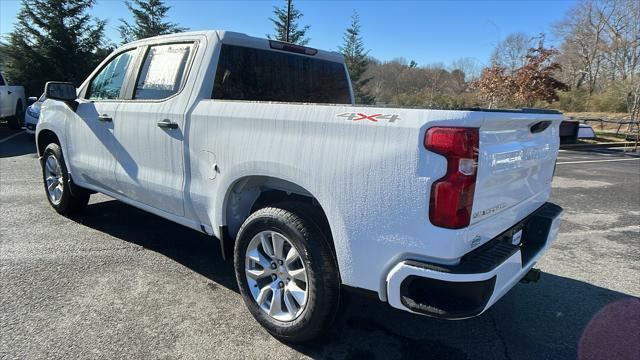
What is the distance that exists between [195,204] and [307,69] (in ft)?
5.33

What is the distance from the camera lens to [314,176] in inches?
92.4

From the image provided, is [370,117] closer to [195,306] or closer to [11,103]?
[195,306]

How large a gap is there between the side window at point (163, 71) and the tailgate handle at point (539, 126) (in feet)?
8.21

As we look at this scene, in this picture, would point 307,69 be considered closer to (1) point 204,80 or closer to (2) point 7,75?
(1) point 204,80

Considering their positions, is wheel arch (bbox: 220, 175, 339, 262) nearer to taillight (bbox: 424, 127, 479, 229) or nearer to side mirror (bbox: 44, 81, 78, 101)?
taillight (bbox: 424, 127, 479, 229)

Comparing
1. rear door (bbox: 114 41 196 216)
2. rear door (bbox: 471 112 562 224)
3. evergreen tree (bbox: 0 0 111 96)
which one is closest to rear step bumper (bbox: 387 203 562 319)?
rear door (bbox: 471 112 562 224)

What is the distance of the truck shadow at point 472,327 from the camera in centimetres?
265

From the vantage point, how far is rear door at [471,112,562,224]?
2.06 meters

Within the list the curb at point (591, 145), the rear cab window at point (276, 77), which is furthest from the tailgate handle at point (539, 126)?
the curb at point (591, 145)

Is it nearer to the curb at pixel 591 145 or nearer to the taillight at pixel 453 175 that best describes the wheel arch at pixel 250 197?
the taillight at pixel 453 175

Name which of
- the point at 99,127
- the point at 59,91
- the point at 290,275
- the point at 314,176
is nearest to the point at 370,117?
the point at 314,176

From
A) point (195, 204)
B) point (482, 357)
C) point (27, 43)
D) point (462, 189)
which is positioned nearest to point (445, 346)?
point (482, 357)

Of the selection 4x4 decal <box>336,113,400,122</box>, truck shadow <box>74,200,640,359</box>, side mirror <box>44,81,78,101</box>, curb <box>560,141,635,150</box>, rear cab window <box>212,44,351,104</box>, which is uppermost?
rear cab window <box>212,44,351,104</box>

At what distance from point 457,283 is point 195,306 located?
6.47ft
